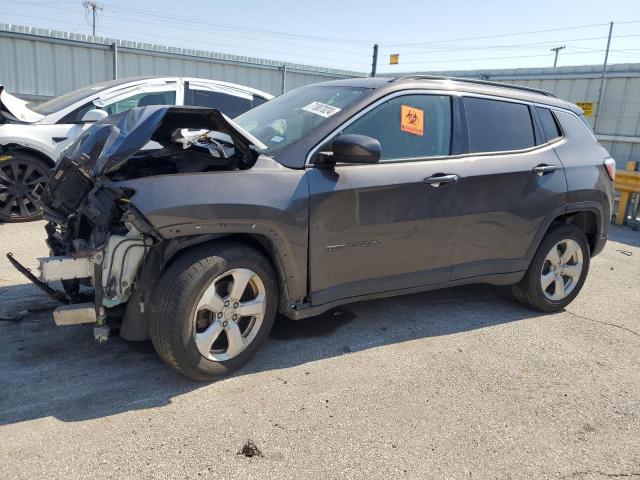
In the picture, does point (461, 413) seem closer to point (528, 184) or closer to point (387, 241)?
point (387, 241)

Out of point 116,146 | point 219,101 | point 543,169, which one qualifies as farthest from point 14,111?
point 543,169

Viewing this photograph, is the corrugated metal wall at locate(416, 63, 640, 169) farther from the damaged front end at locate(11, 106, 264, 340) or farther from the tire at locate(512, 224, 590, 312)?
the damaged front end at locate(11, 106, 264, 340)

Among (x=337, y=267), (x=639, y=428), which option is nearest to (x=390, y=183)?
(x=337, y=267)

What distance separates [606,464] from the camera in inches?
105

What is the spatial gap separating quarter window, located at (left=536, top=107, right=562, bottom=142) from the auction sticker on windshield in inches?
78.3

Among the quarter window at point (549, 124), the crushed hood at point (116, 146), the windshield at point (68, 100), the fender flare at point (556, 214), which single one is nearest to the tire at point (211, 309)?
the crushed hood at point (116, 146)

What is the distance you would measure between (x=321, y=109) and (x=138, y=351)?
2.06m

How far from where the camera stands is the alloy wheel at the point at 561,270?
4574mm

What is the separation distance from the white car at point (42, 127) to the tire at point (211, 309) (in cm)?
365

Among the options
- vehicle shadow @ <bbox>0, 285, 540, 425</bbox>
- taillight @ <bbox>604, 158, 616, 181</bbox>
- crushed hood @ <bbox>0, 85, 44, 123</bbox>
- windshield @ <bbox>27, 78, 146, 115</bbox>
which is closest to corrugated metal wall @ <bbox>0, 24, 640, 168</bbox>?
windshield @ <bbox>27, 78, 146, 115</bbox>

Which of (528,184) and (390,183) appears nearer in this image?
(390,183)

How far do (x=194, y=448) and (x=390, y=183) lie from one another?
2004mm

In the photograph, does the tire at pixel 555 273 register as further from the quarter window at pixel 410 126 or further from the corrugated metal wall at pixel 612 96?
the corrugated metal wall at pixel 612 96

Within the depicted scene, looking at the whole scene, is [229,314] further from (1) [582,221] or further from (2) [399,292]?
(1) [582,221]
